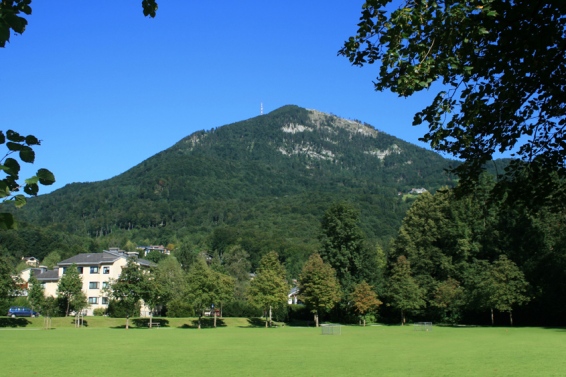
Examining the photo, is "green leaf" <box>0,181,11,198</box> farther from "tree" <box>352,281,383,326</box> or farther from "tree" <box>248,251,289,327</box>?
"tree" <box>352,281,383,326</box>

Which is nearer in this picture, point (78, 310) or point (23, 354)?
point (23, 354)

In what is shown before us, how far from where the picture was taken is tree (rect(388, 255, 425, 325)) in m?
60.0

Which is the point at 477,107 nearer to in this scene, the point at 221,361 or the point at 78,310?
the point at 221,361

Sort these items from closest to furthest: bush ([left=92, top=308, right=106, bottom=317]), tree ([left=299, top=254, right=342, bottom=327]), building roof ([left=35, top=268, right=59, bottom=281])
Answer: tree ([left=299, top=254, right=342, bottom=327]) → bush ([left=92, top=308, right=106, bottom=317]) → building roof ([left=35, top=268, right=59, bottom=281])

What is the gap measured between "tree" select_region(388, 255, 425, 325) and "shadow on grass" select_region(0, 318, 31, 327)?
39752 millimetres

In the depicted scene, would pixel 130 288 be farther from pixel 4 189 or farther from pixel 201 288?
pixel 4 189

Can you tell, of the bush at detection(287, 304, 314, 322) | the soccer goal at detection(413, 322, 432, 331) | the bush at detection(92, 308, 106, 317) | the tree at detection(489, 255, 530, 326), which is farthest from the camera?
the bush at detection(287, 304, 314, 322)

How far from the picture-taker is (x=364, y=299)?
62.4 meters

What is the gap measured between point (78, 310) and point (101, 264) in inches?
788

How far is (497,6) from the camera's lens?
6906mm

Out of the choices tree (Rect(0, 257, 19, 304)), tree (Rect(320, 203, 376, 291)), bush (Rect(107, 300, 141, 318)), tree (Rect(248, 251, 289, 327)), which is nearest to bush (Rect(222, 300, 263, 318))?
tree (Rect(248, 251, 289, 327))

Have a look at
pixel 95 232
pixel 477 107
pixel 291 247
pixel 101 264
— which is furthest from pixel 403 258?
pixel 95 232

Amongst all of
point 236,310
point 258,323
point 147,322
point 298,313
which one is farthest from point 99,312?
point 298,313

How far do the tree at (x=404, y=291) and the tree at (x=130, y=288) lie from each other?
2818 centimetres
